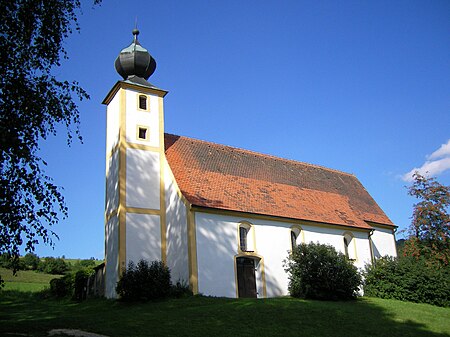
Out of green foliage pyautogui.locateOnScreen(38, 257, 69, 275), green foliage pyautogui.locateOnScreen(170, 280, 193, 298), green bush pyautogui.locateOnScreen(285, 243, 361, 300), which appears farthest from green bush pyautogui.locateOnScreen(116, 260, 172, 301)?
green foliage pyautogui.locateOnScreen(38, 257, 69, 275)

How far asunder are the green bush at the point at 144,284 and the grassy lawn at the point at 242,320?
0.57 metres

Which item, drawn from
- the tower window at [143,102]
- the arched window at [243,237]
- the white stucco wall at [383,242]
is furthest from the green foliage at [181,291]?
the white stucco wall at [383,242]

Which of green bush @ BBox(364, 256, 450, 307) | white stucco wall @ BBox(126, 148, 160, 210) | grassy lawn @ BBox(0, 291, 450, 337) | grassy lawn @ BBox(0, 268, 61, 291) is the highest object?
white stucco wall @ BBox(126, 148, 160, 210)

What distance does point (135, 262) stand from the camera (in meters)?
23.5

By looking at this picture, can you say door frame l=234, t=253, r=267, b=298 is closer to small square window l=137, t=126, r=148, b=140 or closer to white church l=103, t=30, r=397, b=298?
white church l=103, t=30, r=397, b=298

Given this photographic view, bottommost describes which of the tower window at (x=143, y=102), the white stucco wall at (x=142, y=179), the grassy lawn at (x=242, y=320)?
the grassy lawn at (x=242, y=320)

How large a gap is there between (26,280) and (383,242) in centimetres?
3020

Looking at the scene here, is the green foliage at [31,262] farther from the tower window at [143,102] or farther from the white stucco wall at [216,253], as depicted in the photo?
the white stucco wall at [216,253]

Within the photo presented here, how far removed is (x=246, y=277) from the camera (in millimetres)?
24297

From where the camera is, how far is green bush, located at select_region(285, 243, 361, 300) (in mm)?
23062

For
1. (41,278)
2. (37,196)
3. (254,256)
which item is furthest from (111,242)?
(41,278)

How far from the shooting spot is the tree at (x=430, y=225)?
30.3 meters

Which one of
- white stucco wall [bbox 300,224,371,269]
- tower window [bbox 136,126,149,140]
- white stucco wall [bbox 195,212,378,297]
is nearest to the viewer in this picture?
white stucco wall [bbox 195,212,378,297]

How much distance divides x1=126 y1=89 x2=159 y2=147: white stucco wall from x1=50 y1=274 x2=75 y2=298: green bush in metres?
11.0
